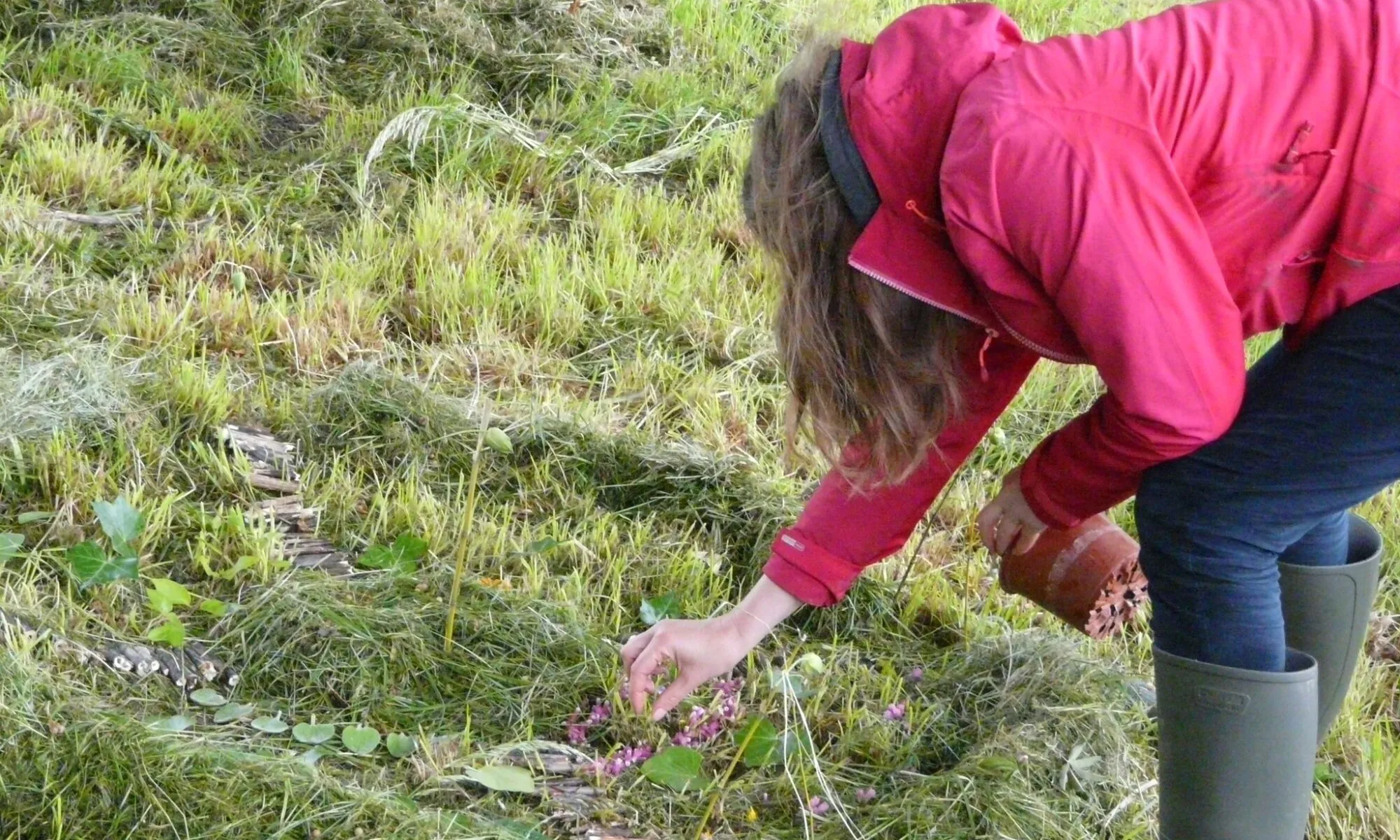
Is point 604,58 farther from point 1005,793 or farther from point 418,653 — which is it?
point 1005,793

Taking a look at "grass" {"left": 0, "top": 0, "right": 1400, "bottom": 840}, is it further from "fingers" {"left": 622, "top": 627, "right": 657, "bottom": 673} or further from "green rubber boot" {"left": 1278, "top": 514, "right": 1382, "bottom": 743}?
"green rubber boot" {"left": 1278, "top": 514, "right": 1382, "bottom": 743}

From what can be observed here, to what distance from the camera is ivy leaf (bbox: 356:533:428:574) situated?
2393 mm

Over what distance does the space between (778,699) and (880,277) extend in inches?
36.7

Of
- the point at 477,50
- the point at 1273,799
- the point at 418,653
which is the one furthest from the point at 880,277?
the point at 477,50

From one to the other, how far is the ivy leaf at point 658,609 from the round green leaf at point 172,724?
0.77m

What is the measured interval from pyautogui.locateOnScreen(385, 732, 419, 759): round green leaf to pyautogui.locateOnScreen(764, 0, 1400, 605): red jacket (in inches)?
39.2

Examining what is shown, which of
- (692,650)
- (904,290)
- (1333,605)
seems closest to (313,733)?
(692,650)

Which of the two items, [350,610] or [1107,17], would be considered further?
[1107,17]

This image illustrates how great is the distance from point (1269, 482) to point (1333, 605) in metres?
0.63

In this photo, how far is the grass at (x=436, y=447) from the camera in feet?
6.72

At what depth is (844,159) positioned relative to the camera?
1.62 m

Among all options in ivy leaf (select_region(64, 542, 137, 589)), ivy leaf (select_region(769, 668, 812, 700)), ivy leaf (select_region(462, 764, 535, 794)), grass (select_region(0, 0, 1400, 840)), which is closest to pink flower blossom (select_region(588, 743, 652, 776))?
grass (select_region(0, 0, 1400, 840))

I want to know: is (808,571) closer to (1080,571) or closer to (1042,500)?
(1042,500)

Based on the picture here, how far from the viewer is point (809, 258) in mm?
1715
